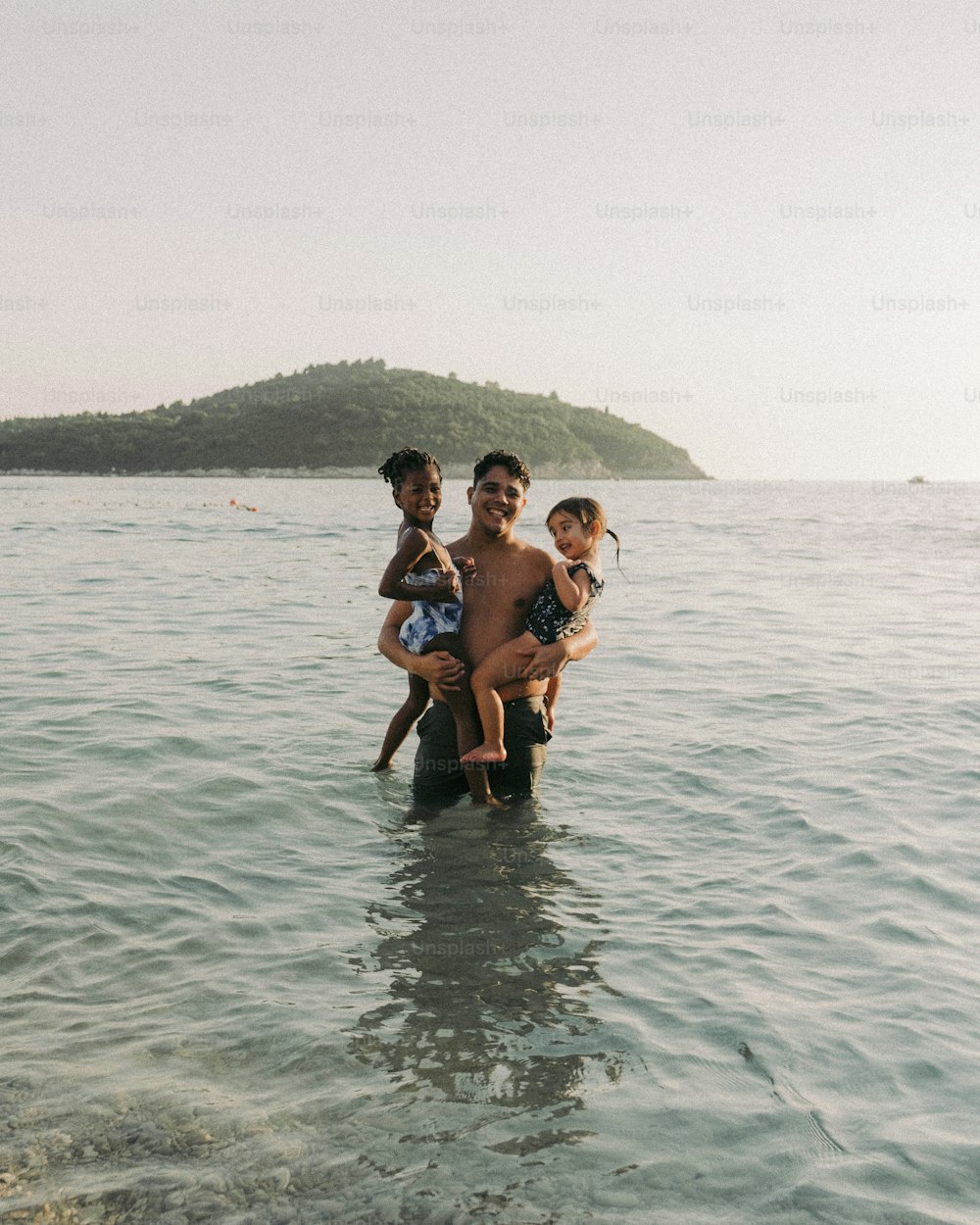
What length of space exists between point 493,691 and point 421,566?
2.56 feet

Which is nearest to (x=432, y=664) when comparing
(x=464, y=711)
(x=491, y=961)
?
(x=464, y=711)

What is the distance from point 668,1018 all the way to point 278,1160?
157 centimetres

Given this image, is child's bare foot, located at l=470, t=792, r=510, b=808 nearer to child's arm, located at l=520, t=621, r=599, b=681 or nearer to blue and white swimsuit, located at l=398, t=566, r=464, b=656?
child's arm, located at l=520, t=621, r=599, b=681

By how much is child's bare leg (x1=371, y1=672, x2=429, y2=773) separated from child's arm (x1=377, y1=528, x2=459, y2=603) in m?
0.84

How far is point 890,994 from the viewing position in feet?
14.4

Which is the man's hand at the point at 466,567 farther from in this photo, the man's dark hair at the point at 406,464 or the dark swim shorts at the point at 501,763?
the dark swim shorts at the point at 501,763

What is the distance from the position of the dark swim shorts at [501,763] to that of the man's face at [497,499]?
1.02m

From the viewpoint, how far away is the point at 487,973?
14.8 feet

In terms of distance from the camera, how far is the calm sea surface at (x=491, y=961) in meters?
3.24

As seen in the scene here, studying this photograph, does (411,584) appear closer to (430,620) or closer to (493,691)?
(430,620)

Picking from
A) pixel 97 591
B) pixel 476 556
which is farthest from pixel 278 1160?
pixel 97 591

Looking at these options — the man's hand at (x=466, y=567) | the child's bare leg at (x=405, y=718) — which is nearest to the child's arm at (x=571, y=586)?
the man's hand at (x=466, y=567)

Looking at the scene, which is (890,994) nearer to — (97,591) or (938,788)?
(938,788)

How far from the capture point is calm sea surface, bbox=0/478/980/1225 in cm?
324
